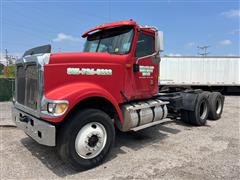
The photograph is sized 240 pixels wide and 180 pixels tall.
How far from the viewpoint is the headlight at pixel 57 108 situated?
304 centimetres

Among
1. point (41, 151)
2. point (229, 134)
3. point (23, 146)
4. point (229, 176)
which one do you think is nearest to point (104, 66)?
point (41, 151)

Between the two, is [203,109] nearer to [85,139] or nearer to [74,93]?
[85,139]

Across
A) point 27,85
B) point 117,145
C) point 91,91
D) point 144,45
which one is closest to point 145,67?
point 144,45

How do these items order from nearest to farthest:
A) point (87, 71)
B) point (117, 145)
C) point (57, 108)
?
point (57, 108)
point (87, 71)
point (117, 145)

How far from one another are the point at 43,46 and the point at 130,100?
221 cm

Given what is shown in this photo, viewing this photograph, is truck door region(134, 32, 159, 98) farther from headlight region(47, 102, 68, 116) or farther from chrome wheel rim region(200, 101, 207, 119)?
chrome wheel rim region(200, 101, 207, 119)

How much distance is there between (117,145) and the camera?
465 centimetres

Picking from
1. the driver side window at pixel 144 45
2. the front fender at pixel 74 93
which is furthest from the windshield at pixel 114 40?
the front fender at pixel 74 93

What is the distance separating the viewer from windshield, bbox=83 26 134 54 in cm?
437

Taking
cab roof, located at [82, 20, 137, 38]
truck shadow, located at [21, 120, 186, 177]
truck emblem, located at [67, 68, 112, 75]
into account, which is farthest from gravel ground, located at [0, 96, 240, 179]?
cab roof, located at [82, 20, 137, 38]

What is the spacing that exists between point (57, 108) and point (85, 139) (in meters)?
0.76

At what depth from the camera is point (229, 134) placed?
18.4 ft

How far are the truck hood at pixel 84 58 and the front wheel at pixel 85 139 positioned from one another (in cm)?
93

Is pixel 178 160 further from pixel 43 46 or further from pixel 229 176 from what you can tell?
pixel 43 46
